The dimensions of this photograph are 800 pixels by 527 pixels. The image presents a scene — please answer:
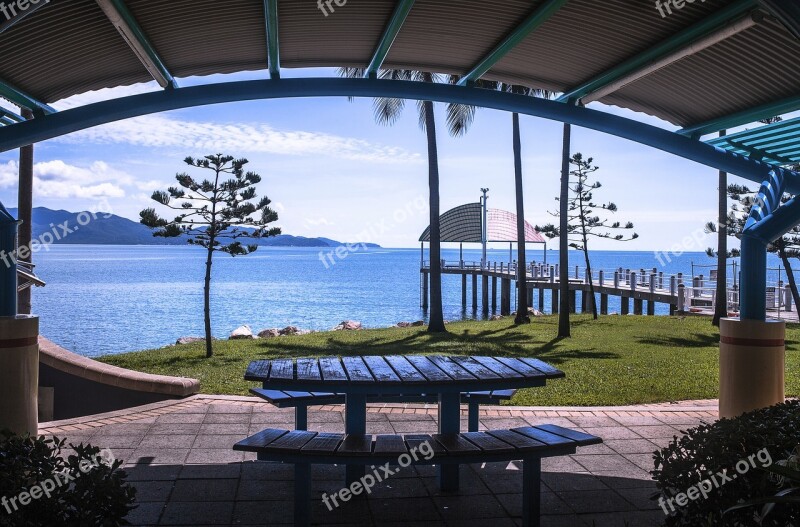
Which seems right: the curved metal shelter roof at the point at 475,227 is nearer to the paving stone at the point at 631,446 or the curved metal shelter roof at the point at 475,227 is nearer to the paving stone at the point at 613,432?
the paving stone at the point at 613,432

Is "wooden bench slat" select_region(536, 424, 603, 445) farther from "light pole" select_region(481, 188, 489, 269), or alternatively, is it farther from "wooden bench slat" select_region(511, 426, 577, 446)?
"light pole" select_region(481, 188, 489, 269)

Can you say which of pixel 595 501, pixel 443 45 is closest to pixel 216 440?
pixel 595 501

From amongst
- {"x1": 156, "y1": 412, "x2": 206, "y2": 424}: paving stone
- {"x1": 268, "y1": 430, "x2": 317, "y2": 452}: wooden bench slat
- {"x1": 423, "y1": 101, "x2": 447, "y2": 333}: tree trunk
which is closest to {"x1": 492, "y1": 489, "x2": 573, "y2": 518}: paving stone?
{"x1": 268, "y1": 430, "x2": 317, "y2": 452}: wooden bench slat

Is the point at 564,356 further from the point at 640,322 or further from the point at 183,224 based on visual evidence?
the point at 183,224

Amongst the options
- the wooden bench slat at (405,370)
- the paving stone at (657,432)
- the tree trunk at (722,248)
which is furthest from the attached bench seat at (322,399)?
the tree trunk at (722,248)

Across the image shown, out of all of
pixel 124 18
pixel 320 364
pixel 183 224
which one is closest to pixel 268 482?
pixel 320 364

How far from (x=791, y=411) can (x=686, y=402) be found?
470cm

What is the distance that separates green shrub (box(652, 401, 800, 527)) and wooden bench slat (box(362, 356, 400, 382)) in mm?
1626

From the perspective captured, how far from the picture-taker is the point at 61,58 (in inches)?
195

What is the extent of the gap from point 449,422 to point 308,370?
0.97m

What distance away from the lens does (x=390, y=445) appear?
3914mm

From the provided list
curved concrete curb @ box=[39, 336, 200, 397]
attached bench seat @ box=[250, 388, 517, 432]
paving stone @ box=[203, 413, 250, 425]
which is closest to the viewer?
attached bench seat @ box=[250, 388, 517, 432]

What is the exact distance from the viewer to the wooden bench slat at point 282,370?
4.01 meters

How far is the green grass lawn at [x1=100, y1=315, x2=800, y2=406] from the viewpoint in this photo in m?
8.96
